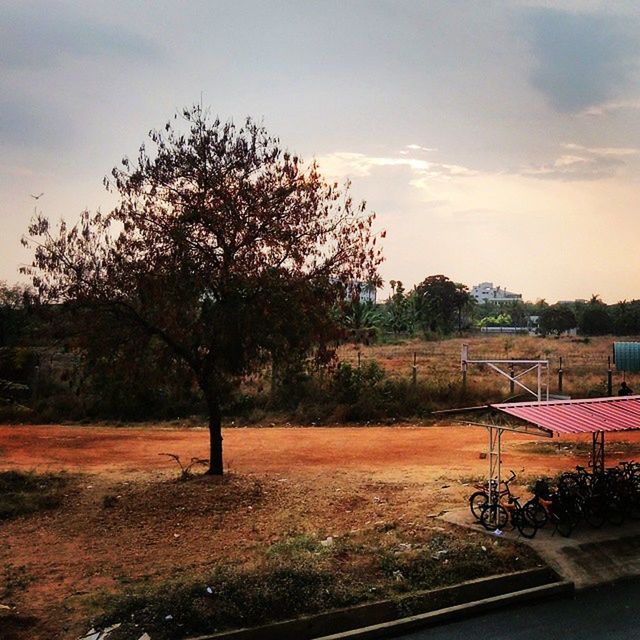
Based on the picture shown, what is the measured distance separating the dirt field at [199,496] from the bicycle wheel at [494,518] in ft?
3.58

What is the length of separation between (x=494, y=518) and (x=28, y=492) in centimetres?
955

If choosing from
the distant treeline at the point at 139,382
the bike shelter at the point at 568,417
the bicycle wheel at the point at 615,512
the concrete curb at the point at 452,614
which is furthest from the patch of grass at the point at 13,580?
the bicycle wheel at the point at 615,512

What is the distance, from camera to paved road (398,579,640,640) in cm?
849

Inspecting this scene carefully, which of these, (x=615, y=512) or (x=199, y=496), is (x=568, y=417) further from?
(x=199, y=496)

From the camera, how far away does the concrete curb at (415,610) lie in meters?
8.38

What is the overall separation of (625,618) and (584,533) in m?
2.77

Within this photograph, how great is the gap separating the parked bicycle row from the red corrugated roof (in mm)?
1128

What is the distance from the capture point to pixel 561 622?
887 cm

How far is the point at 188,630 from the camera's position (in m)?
8.13

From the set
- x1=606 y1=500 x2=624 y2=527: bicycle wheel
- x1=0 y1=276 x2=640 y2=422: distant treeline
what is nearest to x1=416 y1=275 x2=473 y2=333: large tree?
x1=0 y1=276 x2=640 y2=422: distant treeline

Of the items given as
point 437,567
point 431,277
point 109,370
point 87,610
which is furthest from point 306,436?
point 431,277

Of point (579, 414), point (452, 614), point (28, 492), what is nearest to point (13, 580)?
point (28, 492)

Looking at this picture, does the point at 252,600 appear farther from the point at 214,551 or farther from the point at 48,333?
the point at 48,333

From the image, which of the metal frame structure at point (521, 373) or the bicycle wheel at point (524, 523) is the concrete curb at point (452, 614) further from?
the metal frame structure at point (521, 373)
